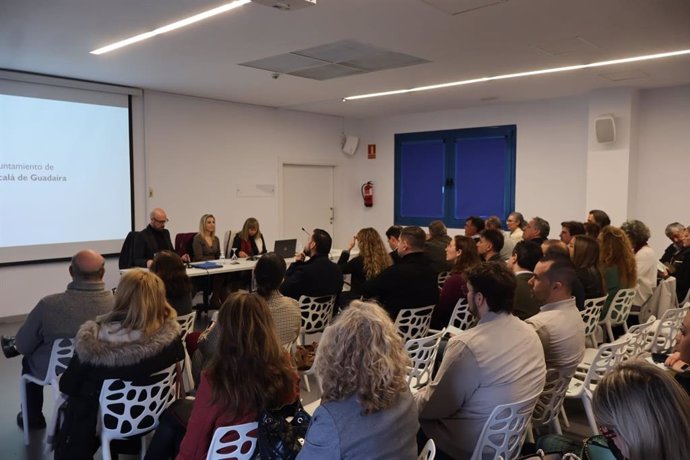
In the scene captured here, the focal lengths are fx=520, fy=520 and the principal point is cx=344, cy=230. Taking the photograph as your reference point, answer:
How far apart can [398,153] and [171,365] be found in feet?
24.8

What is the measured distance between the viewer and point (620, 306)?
4398 millimetres

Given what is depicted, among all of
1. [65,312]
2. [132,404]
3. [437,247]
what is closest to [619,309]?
[437,247]

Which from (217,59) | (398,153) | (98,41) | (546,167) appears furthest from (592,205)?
(98,41)

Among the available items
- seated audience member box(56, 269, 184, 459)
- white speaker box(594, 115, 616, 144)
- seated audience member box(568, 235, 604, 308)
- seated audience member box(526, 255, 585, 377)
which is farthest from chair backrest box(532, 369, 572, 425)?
white speaker box(594, 115, 616, 144)

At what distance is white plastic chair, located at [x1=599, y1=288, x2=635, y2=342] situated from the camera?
14.2ft

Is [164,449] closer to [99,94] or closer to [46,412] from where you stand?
[46,412]

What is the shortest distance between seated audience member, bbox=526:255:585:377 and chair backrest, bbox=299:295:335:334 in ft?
6.17

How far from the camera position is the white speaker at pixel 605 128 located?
692cm

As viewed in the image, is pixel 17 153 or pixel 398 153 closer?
pixel 17 153

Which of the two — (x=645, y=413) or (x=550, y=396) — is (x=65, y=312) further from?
(x=645, y=413)

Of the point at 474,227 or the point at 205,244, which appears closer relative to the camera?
the point at 474,227

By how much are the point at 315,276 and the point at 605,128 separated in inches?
195

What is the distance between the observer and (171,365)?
2.54 m

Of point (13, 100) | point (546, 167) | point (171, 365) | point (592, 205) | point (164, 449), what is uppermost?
point (13, 100)
